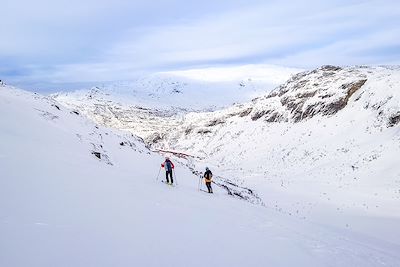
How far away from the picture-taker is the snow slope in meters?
7.16

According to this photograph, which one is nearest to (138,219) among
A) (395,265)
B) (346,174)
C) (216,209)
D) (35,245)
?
(35,245)

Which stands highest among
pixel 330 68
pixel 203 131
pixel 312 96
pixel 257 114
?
pixel 330 68

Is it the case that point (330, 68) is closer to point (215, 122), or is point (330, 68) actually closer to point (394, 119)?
point (215, 122)

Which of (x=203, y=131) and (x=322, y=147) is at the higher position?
(x=203, y=131)

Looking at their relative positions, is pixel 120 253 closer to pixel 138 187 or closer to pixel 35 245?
pixel 35 245

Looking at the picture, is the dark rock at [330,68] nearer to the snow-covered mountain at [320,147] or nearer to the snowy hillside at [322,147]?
the snow-covered mountain at [320,147]

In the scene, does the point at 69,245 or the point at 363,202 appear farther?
the point at 363,202

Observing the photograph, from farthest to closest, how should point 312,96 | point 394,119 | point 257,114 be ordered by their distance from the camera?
point 257,114
point 312,96
point 394,119

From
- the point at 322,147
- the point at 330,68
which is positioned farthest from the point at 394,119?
the point at 330,68

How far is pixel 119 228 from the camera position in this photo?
29.6 feet

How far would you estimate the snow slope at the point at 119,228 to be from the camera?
23.5 feet

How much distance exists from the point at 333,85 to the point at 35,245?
191 ft

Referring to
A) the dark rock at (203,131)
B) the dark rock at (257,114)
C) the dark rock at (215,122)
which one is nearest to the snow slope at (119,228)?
the dark rock at (257,114)

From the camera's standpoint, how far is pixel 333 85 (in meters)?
59.5
